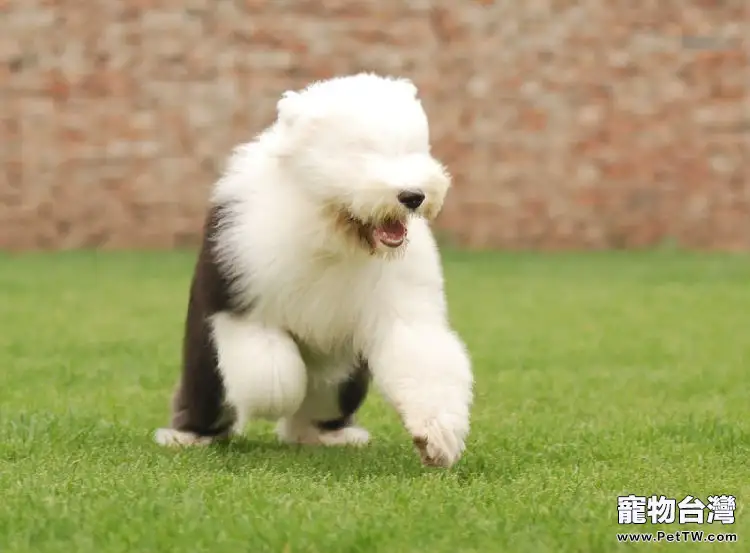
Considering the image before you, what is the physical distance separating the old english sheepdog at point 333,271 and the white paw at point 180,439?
0.61ft

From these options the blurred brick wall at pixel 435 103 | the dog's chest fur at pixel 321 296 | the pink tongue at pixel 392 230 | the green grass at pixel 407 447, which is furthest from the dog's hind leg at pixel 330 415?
the blurred brick wall at pixel 435 103

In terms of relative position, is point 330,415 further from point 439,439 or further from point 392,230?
point 392,230

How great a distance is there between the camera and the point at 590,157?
14.4 meters

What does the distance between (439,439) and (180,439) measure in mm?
1079

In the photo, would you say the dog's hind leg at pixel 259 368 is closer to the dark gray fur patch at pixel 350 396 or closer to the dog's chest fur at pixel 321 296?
the dog's chest fur at pixel 321 296

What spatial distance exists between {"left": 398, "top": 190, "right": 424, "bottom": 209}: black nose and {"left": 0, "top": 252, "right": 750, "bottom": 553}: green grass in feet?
2.42

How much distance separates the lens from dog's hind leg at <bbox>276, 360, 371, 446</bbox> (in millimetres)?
5098

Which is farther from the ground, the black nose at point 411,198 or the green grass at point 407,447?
the black nose at point 411,198

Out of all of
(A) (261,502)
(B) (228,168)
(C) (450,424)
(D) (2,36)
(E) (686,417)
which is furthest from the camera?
(D) (2,36)

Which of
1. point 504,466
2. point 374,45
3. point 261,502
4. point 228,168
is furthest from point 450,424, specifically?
point 374,45

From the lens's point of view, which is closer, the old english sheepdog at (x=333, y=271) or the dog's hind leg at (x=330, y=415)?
the old english sheepdog at (x=333, y=271)

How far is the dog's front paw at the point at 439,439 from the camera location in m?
4.45

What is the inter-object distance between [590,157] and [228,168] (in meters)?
9.67

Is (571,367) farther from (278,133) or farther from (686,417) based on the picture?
(278,133)
